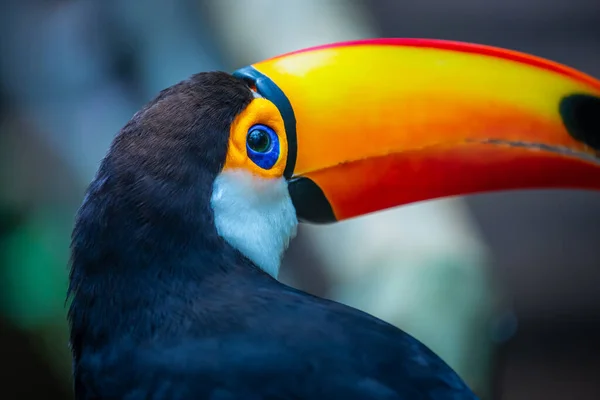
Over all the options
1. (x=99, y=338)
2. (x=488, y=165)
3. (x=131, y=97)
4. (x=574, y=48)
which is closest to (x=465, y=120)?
(x=488, y=165)

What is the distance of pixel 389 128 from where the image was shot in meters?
1.22

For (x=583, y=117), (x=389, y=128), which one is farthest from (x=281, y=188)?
(x=583, y=117)

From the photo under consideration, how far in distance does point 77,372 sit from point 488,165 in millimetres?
676

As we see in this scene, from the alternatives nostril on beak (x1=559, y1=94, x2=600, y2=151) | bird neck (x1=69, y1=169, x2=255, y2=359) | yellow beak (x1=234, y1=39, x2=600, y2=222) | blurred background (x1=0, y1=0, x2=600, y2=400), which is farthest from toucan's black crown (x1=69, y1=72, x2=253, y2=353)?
blurred background (x1=0, y1=0, x2=600, y2=400)

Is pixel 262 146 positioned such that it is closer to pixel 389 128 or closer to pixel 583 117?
pixel 389 128

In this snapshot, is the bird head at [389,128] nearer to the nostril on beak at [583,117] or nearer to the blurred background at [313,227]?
the nostril on beak at [583,117]

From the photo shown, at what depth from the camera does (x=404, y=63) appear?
121 centimetres

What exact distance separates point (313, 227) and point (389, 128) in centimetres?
137

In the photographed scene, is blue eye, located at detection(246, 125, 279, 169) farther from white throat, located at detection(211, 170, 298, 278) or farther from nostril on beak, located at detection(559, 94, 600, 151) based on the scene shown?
nostril on beak, located at detection(559, 94, 600, 151)

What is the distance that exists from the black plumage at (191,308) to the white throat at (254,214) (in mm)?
28

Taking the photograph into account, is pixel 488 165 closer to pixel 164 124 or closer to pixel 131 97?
pixel 164 124

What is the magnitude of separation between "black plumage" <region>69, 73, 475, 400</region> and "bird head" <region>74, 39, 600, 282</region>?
0.07 metres

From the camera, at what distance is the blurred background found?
2.47 meters

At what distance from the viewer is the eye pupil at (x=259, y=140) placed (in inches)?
44.2
